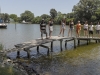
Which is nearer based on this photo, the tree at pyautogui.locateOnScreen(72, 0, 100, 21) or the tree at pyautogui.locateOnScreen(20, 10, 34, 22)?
the tree at pyautogui.locateOnScreen(72, 0, 100, 21)

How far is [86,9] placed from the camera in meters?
98.5

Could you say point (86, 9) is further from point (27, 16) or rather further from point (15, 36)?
point (27, 16)

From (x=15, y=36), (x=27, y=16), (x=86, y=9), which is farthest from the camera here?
(x=27, y=16)

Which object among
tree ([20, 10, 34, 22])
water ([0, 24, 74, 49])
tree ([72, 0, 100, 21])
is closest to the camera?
water ([0, 24, 74, 49])

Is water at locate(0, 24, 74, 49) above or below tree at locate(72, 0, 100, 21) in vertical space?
below

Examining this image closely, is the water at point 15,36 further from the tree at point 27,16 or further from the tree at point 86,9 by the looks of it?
the tree at point 27,16

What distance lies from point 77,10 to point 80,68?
8621 cm

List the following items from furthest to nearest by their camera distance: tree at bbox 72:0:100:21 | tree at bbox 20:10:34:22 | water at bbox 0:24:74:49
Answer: tree at bbox 20:10:34:22 < tree at bbox 72:0:100:21 < water at bbox 0:24:74:49

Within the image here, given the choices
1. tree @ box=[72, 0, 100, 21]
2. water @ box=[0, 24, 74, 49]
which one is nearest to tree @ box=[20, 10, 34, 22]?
tree @ box=[72, 0, 100, 21]

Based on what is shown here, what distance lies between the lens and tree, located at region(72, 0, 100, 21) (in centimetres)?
9644

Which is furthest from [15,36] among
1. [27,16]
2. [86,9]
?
[27,16]

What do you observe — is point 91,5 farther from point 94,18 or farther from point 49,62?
point 49,62

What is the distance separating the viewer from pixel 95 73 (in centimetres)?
1302

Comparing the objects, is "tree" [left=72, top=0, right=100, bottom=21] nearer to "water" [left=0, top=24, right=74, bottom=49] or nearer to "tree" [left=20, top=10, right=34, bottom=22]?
"water" [left=0, top=24, right=74, bottom=49]
